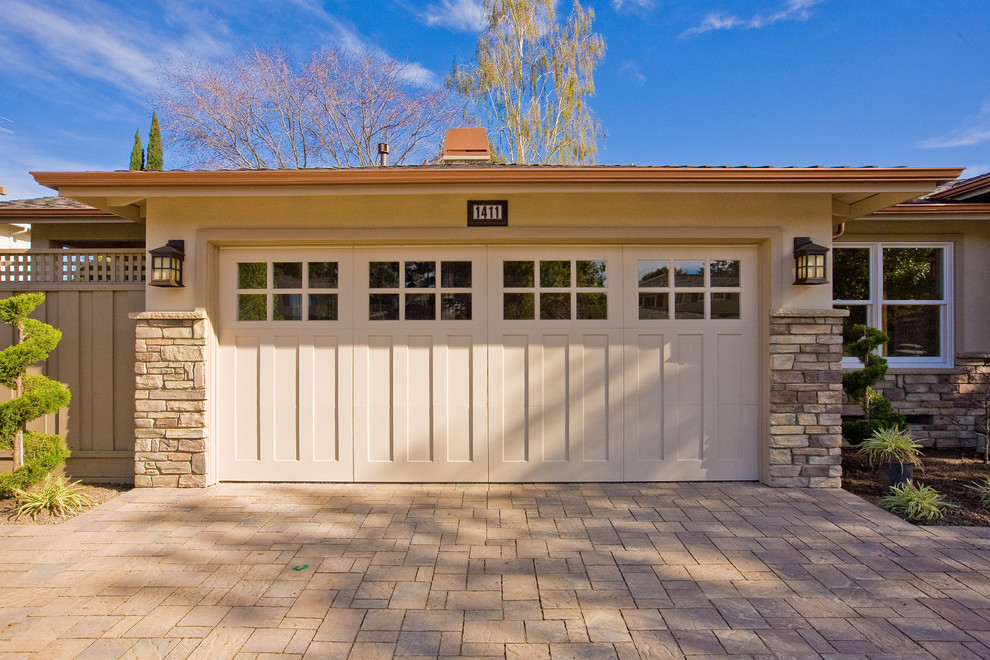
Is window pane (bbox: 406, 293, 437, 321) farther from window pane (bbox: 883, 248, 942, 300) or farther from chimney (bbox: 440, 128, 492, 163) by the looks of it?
window pane (bbox: 883, 248, 942, 300)

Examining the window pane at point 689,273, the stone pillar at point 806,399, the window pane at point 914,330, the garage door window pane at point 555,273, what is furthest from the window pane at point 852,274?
the garage door window pane at point 555,273

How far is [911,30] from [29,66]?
59.6 feet

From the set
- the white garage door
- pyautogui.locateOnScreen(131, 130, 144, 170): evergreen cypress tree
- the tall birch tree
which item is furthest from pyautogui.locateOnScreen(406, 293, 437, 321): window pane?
pyautogui.locateOnScreen(131, 130, 144, 170): evergreen cypress tree

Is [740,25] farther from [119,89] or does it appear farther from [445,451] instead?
[119,89]

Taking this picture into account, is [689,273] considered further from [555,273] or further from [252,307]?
[252,307]

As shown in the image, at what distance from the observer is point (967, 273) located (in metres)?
5.98

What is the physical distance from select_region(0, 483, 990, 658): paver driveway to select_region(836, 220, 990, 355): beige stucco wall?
10.8ft

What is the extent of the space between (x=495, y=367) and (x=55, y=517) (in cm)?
353

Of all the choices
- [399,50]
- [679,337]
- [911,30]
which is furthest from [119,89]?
[911,30]

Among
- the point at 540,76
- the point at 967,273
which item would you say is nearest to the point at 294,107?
the point at 540,76

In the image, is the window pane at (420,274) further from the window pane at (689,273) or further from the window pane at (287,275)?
the window pane at (689,273)

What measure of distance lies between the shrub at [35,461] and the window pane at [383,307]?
8.78 ft

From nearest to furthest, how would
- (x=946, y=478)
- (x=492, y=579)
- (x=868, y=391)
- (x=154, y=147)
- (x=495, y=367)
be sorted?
(x=492, y=579) → (x=495, y=367) → (x=946, y=478) → (x=868, y=391) → (x=154, y=147)

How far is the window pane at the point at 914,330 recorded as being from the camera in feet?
20.0
